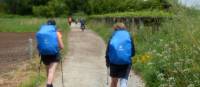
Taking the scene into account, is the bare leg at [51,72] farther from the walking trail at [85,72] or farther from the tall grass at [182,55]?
the tall grass at [182,55]

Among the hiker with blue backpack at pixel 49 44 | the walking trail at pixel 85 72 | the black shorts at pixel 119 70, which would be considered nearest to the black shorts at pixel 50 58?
the hiker with blue backpack at pixel 49 44

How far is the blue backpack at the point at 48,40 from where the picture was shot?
13625mm

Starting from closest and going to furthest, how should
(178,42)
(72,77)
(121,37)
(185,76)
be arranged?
(185,76) < (178,42) < (121,37) < (72,77)

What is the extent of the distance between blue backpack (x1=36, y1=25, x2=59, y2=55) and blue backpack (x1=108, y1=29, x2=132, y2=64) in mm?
2096

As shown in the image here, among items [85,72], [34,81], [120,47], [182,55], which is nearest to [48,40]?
[120,47]

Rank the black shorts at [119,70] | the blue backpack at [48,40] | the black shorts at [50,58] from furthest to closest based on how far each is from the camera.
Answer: the black shorts at [50,58]
the blue backpack at [48,40]
the black shorts at [119,70]

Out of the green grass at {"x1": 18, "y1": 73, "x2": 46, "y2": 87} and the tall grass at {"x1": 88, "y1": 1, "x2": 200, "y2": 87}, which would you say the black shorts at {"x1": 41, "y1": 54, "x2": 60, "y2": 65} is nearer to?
the green grass at {"x1": 18, "y1": 73, "x2": 46, "y2": 87}

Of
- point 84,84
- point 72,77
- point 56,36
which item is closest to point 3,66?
point 72,77

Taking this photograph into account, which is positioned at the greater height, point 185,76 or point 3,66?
point 185,76

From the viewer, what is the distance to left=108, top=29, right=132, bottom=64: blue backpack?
11852mm

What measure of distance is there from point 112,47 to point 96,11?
86823 millimetres

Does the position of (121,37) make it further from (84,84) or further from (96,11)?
(96,11)

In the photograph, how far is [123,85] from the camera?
40.8ft

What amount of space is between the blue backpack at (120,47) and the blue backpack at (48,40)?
2096 mm
